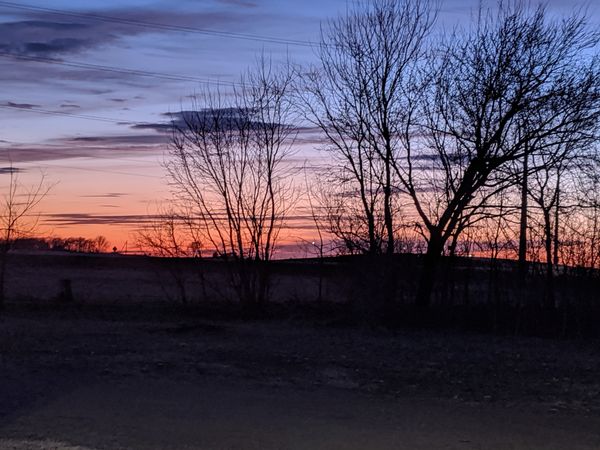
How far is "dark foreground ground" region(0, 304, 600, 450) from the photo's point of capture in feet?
28.5

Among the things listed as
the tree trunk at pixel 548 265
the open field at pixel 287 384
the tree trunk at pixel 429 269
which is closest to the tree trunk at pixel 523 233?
the tree trunk at pixel 548 265

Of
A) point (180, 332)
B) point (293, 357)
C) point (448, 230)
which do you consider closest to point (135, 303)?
point (180, 332)

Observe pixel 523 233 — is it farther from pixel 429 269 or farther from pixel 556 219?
pixel 429 269

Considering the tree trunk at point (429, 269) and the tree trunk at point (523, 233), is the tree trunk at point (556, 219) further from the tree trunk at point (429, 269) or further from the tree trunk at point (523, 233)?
the tree trunk at point (429, 269)

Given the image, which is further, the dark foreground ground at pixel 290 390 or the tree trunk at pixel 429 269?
the tree trunk at pixel 429 269

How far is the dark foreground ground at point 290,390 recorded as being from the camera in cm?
870

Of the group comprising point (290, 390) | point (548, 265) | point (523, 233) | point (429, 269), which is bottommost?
point (290, 390)

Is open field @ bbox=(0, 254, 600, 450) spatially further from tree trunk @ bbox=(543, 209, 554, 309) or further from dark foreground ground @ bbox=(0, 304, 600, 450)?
tree trunk @ bbox=(543, 209, 554, 309)

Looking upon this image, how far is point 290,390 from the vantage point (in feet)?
37.2

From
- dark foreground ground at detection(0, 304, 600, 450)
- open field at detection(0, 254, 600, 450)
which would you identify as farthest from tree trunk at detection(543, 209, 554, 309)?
dark foreground ground at detection(0, 304, 600, 450)

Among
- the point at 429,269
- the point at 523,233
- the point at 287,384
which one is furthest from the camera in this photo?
the point at 429,269

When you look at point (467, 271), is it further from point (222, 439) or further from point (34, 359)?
point (222, 439)

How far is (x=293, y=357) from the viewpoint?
46.3 feet

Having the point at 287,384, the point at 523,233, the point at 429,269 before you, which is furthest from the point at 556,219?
the point at 287,384
